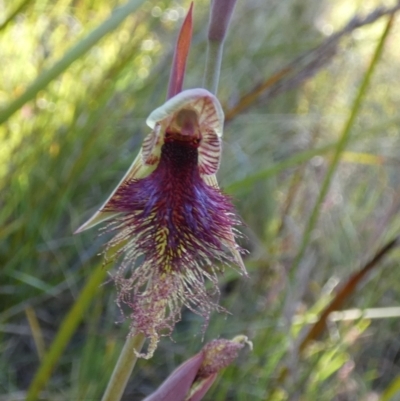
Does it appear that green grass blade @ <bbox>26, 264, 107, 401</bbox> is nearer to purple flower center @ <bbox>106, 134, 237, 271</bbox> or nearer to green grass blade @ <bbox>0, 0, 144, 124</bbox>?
purple flower center @ <bbox>106, 134, 237, 271</bbox>

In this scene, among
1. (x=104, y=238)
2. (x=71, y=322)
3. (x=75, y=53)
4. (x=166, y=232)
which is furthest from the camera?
(x=104, y=238)

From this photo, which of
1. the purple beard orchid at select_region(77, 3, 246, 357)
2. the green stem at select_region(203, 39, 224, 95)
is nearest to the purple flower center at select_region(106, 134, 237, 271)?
the purple beard orchid at select_region(77, 3, 246, 357)

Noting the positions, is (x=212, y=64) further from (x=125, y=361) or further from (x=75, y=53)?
(x=125, y=361)

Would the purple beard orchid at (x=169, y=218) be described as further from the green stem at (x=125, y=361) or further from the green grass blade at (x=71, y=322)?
the green grass blade at (x=71, y=322)

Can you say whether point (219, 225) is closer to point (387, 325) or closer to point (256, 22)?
point (387, 325)

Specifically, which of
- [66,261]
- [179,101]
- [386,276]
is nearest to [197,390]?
[179,101]

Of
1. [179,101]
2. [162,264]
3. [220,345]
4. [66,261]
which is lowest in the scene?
[66,261]

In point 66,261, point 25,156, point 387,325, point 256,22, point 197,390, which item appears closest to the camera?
point 197,390

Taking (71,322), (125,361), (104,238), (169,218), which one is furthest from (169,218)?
(104,238)
